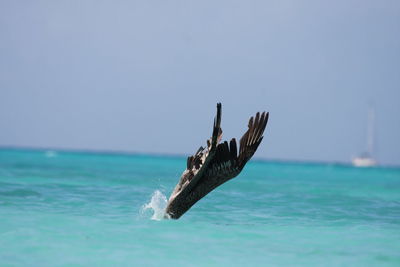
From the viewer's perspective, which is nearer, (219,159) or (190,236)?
(219,159)

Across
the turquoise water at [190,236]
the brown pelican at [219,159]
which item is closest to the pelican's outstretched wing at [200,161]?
the brown pelican at [219,159]

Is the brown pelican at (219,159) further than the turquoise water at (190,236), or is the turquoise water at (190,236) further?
the brown pelican at (219,159)

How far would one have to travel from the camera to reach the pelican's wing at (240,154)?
1202 centimetres

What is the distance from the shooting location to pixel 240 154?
12070 millimetres

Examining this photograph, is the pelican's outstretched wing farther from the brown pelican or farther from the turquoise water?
the turquoise water

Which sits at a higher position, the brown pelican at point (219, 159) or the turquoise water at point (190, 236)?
the brown pelican at point (219, 159)

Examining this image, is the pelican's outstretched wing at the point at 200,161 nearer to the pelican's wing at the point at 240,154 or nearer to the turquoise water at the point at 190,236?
the pelican's wing at the point at 240,154

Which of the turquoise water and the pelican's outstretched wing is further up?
the pelican's outstretched wing

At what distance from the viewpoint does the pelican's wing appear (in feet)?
39.4

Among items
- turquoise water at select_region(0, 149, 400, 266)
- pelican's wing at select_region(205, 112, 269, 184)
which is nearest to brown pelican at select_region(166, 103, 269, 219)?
pelican's wing at select_region(205, 112, 269, 184)

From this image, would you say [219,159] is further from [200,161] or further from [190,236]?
[190,236]

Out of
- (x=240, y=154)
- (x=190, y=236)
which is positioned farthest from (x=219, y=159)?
(x=190, y=236)

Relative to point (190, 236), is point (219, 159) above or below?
above

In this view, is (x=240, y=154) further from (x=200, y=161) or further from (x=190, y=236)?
(x=190, y=236)
